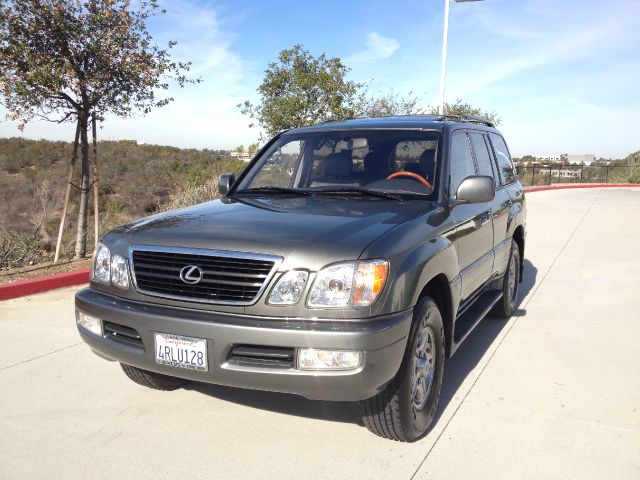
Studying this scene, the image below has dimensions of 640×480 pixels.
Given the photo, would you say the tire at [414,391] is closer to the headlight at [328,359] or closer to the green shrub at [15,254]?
the headlight at [328,359]

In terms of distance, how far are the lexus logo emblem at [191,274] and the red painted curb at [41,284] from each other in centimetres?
400

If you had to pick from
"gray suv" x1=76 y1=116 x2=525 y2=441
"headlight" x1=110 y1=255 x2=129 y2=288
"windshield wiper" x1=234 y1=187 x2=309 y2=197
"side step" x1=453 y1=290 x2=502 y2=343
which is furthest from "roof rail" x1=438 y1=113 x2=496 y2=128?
"headlight" x1=110 y1=255 x2=129 y2=288

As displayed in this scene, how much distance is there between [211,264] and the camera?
2814 millimetres

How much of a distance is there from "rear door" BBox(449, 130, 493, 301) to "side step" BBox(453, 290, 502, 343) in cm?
18

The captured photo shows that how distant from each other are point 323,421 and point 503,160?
344 cm

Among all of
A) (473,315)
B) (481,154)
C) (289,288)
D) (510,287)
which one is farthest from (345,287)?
(510,287)

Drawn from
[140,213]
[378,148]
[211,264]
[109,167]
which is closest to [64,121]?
[378,148]

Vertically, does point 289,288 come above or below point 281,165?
below

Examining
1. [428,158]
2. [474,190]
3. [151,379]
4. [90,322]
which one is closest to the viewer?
[90,322]

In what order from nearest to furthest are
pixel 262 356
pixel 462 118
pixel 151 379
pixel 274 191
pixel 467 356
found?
pixel 262 356
pixel 151 379
pixel 274 191
pixel 467 356
pixel 462 118

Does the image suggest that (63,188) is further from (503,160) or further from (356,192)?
(356,192)

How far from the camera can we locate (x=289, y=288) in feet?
8.75

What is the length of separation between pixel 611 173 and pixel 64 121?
3766 cm

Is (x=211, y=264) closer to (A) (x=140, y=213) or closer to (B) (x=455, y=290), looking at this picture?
(B) (x=455, y=290)
